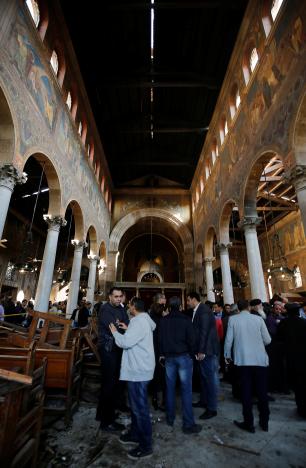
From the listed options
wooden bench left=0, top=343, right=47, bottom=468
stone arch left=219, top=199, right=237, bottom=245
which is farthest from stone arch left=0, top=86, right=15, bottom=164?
stone arch left=219, top=199, right=237, bottom=245

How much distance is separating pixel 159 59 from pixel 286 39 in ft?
22.4

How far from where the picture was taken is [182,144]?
1678cm

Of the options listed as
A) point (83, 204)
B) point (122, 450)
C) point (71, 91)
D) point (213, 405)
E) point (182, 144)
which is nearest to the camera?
point (122, 450)

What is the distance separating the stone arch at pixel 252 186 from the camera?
792cm

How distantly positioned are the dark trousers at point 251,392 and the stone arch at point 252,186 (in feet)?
21.4

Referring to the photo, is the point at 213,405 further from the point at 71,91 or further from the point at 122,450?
the point at 71,91

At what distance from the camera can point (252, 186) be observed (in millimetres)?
8625

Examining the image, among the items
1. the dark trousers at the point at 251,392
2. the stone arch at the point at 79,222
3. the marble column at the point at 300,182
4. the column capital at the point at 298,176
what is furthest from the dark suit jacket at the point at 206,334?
the stone arch at the point at 79,222

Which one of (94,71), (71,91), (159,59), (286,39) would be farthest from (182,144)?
(286,39)

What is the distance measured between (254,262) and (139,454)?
7.12 metres

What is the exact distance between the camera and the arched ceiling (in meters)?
9.19

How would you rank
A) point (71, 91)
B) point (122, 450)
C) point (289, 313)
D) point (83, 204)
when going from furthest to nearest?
point (83, 204) → point (71, 91) → point (289, 313) → point (122, 450)

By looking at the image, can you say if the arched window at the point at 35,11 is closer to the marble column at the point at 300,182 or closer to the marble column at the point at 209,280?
the marble column at the point at 300,182

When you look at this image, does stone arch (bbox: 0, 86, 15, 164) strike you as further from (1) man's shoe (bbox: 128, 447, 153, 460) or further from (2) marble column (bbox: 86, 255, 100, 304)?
(2) marble column (bbox: 86, 255, 100, 304)
